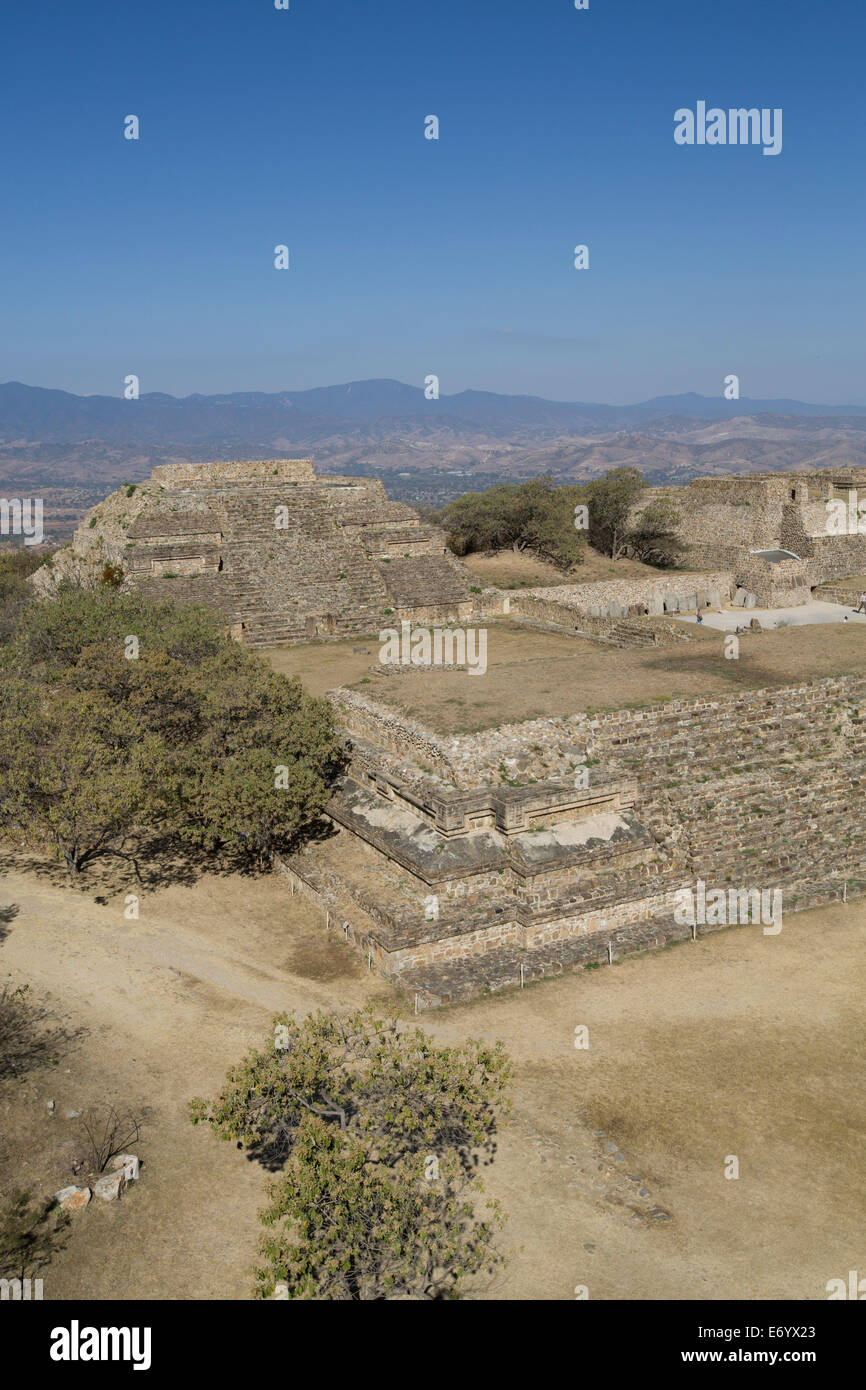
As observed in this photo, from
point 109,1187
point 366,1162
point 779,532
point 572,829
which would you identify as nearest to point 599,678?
point 572,829

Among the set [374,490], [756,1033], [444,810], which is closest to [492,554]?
[374,490]

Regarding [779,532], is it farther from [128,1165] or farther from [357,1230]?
[357,1230]

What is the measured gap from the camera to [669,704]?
16.7 m

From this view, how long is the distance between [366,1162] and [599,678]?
12498 mm

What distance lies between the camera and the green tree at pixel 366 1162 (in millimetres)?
6805

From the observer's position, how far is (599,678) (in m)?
19.1

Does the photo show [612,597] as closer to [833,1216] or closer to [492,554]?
[492,554]

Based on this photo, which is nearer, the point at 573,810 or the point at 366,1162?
the point at 366,1162

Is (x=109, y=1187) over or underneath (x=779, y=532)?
underneath

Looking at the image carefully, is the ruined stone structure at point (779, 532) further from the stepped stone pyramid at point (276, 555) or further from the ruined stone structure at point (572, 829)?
the ruined stone structure at point (572, 829)

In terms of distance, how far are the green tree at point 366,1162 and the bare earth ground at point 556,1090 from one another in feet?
1.59

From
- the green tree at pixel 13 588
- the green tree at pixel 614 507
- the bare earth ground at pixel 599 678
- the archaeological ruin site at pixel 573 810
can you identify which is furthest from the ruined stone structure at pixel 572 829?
the green tree at pixel 614 507

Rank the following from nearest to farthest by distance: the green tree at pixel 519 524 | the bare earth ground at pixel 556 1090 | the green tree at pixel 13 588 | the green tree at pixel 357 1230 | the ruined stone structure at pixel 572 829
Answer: the green tree at pixel 357 1230 < the bare earth ground at pixel 556 1090 < the ruined stone structure at pixel 572 829 < the green tree at pixel 13 588 < the green tree at pixel 519 524

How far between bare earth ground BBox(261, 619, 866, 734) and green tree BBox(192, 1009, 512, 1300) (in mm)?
7743
